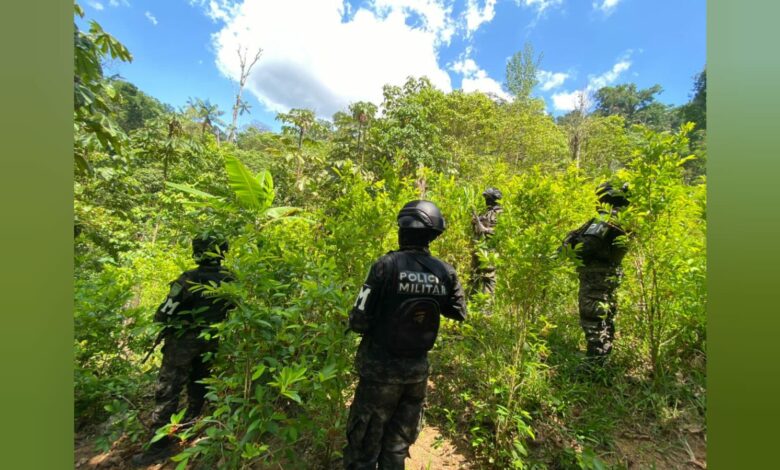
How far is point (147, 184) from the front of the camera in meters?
15.8

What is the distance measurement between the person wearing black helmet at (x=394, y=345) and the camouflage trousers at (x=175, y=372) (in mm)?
1650

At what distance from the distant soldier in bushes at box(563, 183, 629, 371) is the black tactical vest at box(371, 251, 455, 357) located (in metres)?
1.94

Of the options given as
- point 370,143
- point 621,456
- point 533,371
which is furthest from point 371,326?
point 370,143

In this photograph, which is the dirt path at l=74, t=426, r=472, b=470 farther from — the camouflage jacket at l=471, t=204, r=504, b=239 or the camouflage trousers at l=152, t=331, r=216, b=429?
the camouflage jacket at l=471, t=204, r=504, b=239

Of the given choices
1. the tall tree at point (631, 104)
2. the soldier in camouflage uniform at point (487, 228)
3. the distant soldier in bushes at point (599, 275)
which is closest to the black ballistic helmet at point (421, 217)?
the distant soldier in bushes at point (599, 275)

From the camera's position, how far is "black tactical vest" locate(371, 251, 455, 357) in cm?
197

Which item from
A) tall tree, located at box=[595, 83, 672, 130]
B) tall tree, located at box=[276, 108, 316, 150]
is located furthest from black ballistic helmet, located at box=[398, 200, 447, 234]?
tall tree, located at box=[595, 83, 672, 130]

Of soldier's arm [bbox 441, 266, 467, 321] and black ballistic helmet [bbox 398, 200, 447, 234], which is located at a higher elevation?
black ballistic helmet [bbox 398, 200, 447, 234]

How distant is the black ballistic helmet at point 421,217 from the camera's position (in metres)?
2.08
